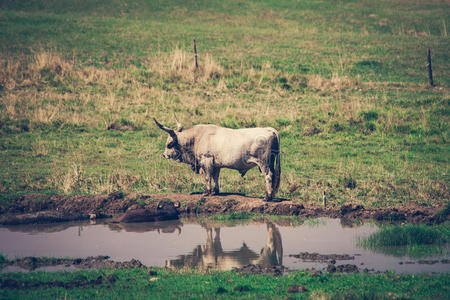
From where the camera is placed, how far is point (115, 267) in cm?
1102

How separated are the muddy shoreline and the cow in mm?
498

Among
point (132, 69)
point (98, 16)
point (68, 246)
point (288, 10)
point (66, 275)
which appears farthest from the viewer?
point (288, 10)

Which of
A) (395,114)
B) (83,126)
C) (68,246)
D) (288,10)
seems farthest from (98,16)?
(68,246)

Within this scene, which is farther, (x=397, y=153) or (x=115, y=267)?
(x=397, y=153)

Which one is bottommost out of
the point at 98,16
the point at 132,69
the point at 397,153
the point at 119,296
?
the point at 119,296

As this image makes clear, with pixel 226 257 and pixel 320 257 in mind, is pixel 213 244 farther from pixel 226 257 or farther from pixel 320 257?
pixel 320 257

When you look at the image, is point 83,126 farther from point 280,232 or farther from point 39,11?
point 39,11

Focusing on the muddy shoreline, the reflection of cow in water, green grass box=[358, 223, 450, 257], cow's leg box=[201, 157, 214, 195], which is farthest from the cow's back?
green grass box=[358, 223, 450, 257]

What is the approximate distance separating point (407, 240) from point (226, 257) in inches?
138

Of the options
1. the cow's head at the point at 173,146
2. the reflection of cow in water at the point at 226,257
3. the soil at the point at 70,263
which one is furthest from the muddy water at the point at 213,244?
the cow's head at the point at 173,146

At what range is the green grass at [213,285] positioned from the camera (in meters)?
9.23

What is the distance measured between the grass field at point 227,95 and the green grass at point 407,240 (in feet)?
8.31

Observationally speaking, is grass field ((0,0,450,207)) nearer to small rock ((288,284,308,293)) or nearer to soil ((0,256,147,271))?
soil ((0,256,147,271))

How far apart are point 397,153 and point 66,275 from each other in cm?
1266
